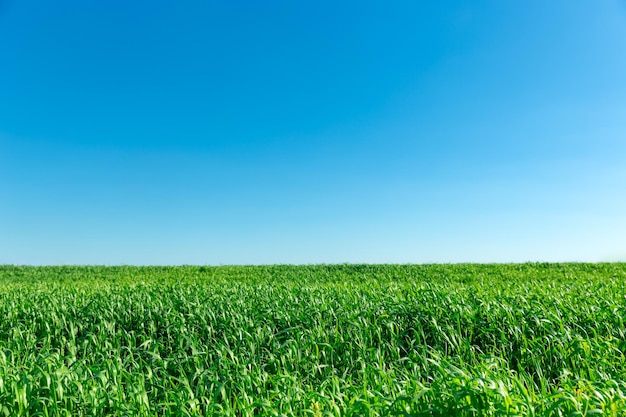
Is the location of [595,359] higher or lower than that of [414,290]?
lower

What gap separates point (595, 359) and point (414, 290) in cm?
390

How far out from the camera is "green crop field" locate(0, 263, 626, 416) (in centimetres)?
409

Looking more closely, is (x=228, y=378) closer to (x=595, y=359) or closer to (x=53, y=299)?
(x=595, y=359)

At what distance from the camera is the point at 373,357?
655cm

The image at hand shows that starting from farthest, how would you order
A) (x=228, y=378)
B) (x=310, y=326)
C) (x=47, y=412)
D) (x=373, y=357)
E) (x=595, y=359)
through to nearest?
(x=310, y=326), (x=373, y=357), (x=595, y=359), (x=228, y=378), (x=47, y=412)

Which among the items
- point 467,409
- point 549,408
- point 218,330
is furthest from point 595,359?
point 218,330

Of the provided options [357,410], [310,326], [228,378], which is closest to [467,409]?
[357,410]

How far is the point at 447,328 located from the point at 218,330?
12.8 ft

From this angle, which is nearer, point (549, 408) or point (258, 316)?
point (549, 408)

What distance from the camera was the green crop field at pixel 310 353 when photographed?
409cm

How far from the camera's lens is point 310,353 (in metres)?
6.74

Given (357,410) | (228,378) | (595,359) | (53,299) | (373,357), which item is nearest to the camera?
(357,410)

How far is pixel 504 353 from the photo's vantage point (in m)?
6.98

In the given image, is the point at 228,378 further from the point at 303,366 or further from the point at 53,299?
the point at 53,299
